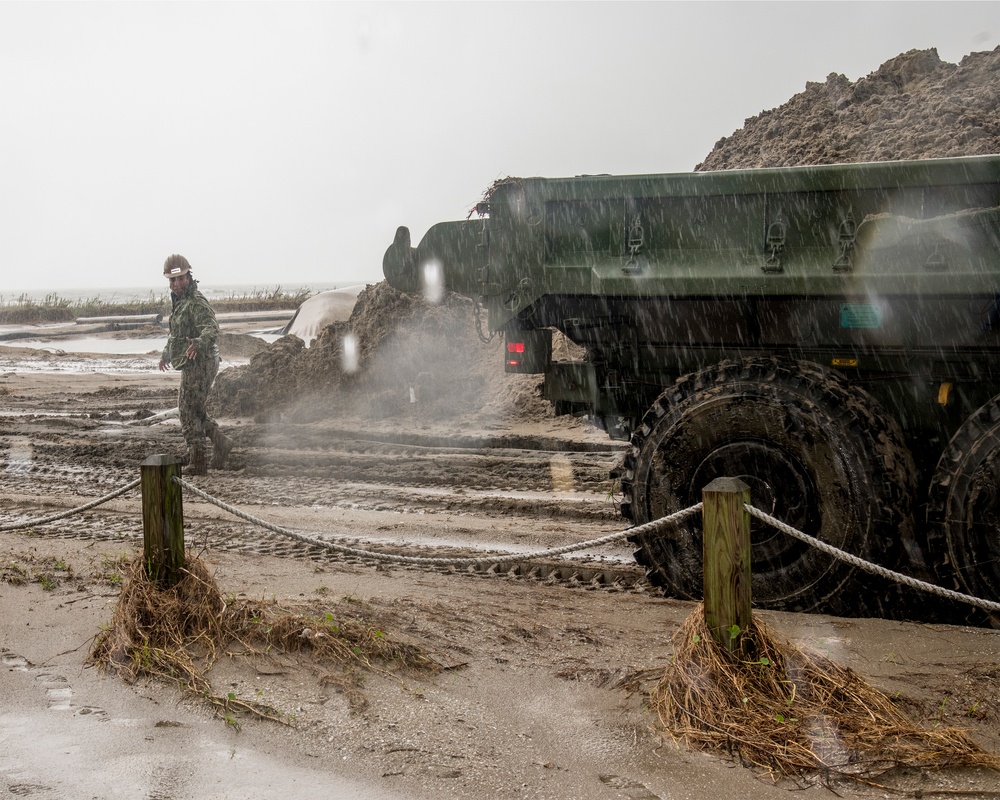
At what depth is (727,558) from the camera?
356cm

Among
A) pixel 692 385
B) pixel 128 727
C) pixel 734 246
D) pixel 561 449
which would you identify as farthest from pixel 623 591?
pixel 561 449

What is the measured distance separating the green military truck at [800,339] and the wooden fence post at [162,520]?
2339mm

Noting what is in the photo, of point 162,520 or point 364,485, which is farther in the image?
point 364,485

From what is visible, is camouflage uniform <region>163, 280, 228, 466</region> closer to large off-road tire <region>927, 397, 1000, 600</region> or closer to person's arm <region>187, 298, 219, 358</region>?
person's arm <region>187, 298, 219, 358</region>

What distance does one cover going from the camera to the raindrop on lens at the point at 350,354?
12.2 metres

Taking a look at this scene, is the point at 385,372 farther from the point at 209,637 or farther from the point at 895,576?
the point at 895,576

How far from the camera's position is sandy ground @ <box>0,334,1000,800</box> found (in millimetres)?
3244

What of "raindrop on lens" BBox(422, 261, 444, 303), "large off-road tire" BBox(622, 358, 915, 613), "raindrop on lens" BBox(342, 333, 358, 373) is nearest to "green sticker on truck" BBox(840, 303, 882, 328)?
"large off-road tire" BBox(622, 358, 915, 613)

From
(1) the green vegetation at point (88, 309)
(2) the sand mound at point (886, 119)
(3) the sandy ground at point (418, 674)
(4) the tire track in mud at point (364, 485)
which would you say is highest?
(2) the sand mound at point (886, 119)

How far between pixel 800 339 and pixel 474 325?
740 centimetres

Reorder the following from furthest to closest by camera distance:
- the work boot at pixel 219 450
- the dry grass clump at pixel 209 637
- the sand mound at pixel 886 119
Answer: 1. the work boot at pixel 219 450
2. the sand mound at pixel 886 119
3. the dry grass clump at pixel 209 637

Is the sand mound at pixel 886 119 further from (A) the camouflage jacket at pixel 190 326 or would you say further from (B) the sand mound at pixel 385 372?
(A) the camouflage jacket at pixel 190 326

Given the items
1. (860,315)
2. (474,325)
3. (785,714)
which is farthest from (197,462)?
(785,714)

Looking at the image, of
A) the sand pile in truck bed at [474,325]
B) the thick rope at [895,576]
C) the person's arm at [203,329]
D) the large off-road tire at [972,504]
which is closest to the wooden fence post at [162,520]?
the thick rope at [895,576]
